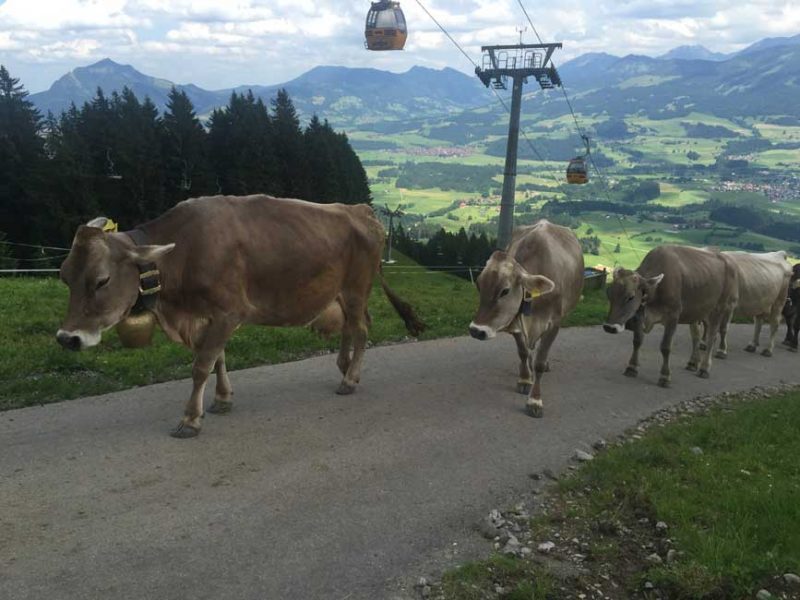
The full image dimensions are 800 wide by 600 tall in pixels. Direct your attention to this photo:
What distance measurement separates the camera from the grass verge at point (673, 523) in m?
4.91

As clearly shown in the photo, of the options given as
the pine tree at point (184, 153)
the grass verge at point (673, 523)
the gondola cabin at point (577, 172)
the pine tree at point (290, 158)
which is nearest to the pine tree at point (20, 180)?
the pine tree at point (184, 153)

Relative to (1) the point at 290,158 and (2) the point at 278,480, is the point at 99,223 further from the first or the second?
(1) the point at 290,158

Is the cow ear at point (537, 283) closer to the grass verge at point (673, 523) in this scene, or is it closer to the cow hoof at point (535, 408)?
the cow hoof at point (535, 408)

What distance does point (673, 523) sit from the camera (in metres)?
5.79

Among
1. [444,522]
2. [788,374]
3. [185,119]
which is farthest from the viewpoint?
[185,119]

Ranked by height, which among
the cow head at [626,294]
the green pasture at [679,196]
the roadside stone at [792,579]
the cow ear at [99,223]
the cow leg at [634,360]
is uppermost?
the cow ear at [99,223]

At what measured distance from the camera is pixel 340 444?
7.51 meters

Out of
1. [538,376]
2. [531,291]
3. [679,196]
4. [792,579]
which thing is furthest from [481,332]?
[679,196]

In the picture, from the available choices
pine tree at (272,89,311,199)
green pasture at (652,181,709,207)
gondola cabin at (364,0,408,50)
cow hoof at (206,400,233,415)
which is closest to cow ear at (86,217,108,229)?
cow hoof at (206,400,233,415)

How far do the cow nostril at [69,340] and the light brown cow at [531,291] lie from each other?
473 cm

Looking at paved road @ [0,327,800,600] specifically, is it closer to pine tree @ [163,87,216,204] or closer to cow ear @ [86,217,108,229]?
cow ear @ [86,217,108,229]

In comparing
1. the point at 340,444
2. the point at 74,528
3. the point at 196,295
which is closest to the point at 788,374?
the point at 340,444

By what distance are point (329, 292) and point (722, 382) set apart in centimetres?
851

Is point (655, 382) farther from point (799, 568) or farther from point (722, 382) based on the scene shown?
point (799, 568)
